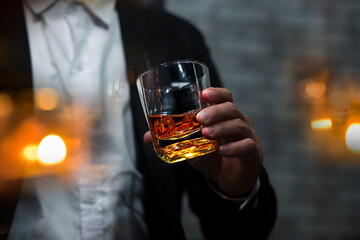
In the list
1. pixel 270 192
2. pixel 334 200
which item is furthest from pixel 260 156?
pixel 334 200

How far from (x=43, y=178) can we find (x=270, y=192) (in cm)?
39

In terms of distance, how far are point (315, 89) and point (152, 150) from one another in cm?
34

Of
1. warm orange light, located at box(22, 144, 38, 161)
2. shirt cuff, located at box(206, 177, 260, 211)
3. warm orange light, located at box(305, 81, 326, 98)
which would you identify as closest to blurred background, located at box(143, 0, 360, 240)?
warm orange light, located at box(305, 81, 326, 98)

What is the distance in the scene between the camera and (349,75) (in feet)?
1.91

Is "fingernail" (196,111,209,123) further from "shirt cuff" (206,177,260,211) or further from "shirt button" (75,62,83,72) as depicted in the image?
"shirt button" (75,62,83,72)

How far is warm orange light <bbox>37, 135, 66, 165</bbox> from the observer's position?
0.54m

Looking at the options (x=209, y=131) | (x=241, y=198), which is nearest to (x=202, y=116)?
(x=209, y=131)

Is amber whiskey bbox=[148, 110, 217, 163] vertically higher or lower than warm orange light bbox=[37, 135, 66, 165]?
higher

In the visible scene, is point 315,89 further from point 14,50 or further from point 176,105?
point 14,50

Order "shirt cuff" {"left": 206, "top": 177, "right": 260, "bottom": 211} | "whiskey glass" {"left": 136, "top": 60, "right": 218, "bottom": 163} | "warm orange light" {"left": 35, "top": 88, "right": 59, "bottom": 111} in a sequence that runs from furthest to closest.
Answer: "warm orange light" {"left": 35, "top": 88, "right": 59, "bottom": 111}
"shirt cuff" {"left": 206, "top": 177, "right": 260, "bottom": 211}
"whiskey glass" {"left": 136, "top": 60, "right": 218, "bottom": 163}

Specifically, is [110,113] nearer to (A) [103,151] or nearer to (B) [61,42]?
(A) [103,151]

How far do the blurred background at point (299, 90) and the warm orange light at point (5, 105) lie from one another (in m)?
0.32

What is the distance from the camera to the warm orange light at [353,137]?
1.84 feet

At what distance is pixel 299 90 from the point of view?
569 mm
